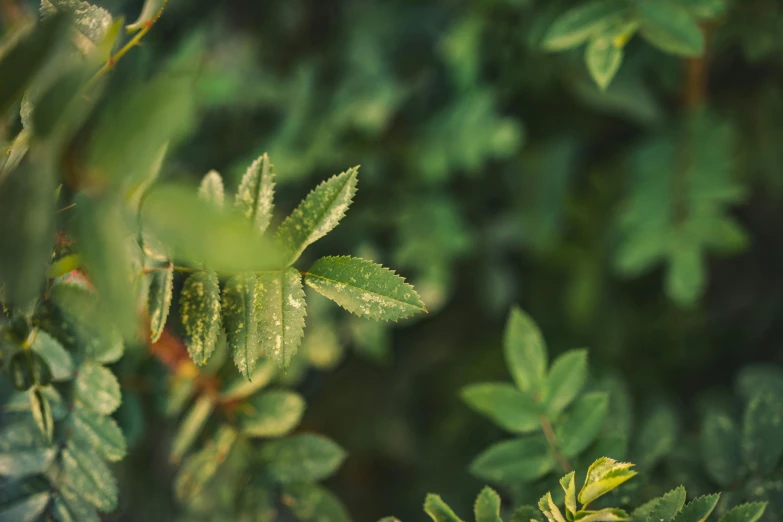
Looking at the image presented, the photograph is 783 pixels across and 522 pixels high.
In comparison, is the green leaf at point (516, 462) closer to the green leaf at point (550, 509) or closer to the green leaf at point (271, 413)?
the green leaf at point (550, 509)

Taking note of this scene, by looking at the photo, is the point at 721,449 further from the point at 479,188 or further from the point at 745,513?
the point at 479,188

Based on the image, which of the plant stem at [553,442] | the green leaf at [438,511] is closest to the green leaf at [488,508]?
the green leaf at [438,511]

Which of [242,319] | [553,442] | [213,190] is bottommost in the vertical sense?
[553,442]

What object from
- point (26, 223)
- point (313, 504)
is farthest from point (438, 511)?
point (26, 223)

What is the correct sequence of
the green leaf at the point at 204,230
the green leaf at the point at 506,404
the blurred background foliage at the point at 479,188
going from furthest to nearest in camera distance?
1. the blurred background foliage at the point at 479,188
2. the green leaf at the point at 506,404
3. the green leaf at the point at 204,230

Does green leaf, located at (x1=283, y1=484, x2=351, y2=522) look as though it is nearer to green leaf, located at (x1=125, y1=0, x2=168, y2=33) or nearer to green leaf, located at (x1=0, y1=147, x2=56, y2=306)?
green leaf, located at (x1=0, y1=147, x2=56, y2=306)

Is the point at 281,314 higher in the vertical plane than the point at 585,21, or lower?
lower

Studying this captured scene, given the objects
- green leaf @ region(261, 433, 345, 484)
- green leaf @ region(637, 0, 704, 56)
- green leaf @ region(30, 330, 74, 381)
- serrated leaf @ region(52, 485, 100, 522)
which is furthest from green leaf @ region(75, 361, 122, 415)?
green leaf @ region(637, 0, 704, 56)

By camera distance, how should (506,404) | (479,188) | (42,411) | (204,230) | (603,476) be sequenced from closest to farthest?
(204,230) → (603,476) → (42,411) → (506,404) → (479,188)
